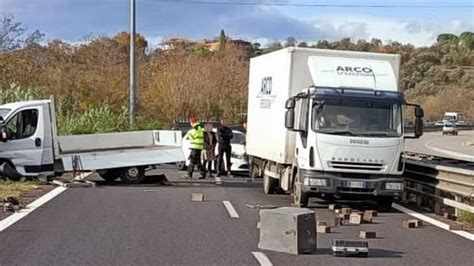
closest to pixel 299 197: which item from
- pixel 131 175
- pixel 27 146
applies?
pixel 131 175

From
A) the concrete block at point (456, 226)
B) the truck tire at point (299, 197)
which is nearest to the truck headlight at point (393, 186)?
the truck tire at point (299, 197)

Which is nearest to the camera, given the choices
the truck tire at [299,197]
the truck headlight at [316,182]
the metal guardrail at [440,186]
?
the metal guardrail at [440,186]

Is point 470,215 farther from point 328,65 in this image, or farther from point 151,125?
point 151,125

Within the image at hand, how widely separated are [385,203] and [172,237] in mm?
6261

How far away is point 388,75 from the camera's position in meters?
18.2

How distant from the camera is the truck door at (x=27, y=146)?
73.4 feet

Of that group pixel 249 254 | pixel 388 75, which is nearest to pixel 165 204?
pixel 388 75

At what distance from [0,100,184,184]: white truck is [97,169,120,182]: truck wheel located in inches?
9.2

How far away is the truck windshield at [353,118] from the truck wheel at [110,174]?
27.7 feet

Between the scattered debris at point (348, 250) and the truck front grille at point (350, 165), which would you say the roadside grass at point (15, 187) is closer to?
the truck front grille at point (350, 165)

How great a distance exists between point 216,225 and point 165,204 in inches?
153

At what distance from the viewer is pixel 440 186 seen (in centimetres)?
1702

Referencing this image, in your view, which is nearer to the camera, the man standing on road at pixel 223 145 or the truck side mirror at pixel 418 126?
the truck side mirror at pixel 418 126

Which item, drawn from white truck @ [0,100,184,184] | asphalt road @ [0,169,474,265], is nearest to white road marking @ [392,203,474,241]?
asphalt road @ [0,169,474,265]
